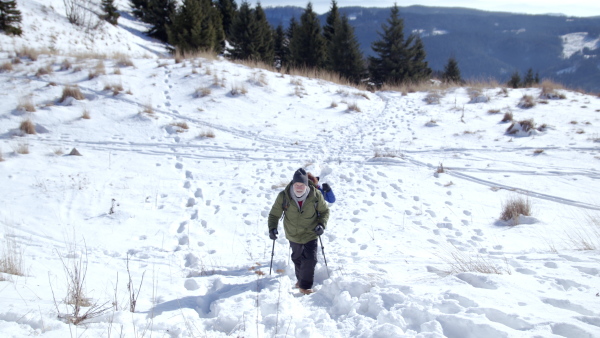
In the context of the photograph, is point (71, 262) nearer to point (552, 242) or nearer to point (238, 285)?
point (238, 285)

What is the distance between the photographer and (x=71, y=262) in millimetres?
3865

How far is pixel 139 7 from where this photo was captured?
3297cm

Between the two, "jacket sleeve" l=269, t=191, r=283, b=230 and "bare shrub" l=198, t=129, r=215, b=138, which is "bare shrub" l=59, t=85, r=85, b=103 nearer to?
"bare shrub" l=198, t=129, r=215, b=138

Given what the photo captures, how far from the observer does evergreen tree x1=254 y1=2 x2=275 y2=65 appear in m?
A: 28.9

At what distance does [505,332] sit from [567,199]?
5.03 meters

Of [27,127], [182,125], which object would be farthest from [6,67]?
[182,125]

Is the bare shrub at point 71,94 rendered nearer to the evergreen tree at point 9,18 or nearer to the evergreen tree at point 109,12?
the evergreen tree at point 9,18

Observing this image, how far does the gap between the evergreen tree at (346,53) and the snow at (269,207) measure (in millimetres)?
15662

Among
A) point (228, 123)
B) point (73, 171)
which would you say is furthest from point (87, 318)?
point (228, 123)

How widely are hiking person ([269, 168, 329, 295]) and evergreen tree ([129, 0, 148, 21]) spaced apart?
3564 centimetres

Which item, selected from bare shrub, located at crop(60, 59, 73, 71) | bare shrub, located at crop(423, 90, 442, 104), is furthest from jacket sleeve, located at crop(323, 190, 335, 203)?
bare shrub, located at crop(60, 59, 73, 71)

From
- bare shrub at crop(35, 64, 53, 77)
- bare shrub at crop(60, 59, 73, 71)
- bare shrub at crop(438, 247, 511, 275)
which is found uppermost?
bare shrub at crop(60, 59, 73, 71)

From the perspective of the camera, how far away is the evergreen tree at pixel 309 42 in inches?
1083

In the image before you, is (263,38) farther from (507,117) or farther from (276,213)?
(276,213)
